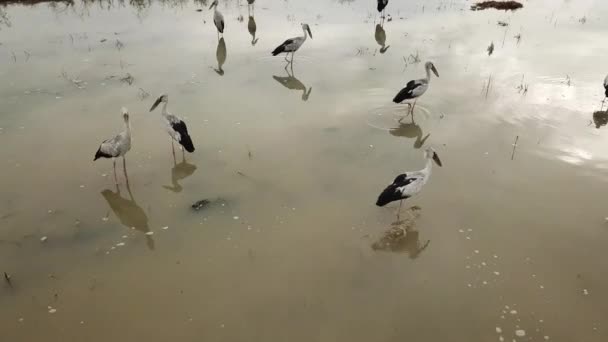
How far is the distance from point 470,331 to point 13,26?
56.2 feet

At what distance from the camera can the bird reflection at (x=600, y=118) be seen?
10209mm

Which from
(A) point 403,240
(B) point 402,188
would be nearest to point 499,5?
(B) point 402,188

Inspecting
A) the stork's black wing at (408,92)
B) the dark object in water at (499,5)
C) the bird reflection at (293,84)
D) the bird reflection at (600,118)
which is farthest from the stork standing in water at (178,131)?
the dark object in water at (499,5)

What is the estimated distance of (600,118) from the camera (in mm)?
10445

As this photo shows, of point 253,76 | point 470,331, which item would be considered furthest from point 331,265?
point 253,76

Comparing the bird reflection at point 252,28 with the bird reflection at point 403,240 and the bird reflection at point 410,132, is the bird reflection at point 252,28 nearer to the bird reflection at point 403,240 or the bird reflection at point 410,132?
the bird reflection at point 410,132

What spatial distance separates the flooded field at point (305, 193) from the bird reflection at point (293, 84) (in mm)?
73

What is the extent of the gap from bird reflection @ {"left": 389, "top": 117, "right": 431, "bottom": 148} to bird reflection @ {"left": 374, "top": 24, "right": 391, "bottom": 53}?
179 inches

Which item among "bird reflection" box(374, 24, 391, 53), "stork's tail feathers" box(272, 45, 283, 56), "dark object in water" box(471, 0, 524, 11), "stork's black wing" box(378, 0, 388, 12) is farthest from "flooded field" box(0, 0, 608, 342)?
"dark object in water" box(471, 0, 524, 11)

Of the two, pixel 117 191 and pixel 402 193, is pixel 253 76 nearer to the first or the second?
pixel 117 191

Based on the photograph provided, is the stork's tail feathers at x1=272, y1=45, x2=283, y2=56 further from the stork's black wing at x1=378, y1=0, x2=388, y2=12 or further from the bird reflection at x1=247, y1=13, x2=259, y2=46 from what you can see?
the stork's black wing at x1=378, y1=0, x2=388, y2=12

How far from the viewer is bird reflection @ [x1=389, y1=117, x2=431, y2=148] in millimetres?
9916

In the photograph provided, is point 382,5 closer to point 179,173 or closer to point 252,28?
point 252,28

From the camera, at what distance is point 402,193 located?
7.25 metres
